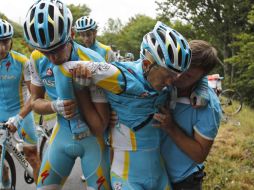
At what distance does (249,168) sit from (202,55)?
3616 mm

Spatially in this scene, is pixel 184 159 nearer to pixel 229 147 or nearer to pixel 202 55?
pixel 202 55

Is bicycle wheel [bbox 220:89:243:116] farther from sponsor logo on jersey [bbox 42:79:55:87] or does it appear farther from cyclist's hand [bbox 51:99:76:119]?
cyclist's hand [bbox 51:99:76:119]

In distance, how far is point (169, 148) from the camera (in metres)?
2.84

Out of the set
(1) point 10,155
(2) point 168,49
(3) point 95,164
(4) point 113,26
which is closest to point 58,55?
(2) point 168,49

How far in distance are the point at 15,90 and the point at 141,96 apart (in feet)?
9.38

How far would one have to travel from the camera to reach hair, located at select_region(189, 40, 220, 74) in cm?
264

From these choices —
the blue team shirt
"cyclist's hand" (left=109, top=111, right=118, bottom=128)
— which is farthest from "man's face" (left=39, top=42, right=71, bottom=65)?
the blue team shirt

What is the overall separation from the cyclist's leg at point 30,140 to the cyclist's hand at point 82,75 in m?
2.63

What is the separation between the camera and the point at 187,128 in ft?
9.02

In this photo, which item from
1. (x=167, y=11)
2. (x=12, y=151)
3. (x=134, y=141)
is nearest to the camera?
(x=134, y=141)

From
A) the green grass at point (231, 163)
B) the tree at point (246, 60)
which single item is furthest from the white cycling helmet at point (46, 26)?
the tree at point (246, 60)

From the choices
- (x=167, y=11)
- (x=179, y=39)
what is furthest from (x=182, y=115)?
(x=167, y=11)

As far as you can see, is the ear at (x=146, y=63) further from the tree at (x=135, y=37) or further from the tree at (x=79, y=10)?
the tree at (x=135, y=37)

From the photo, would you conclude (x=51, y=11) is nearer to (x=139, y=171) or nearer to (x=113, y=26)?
(x=139, y=171)
